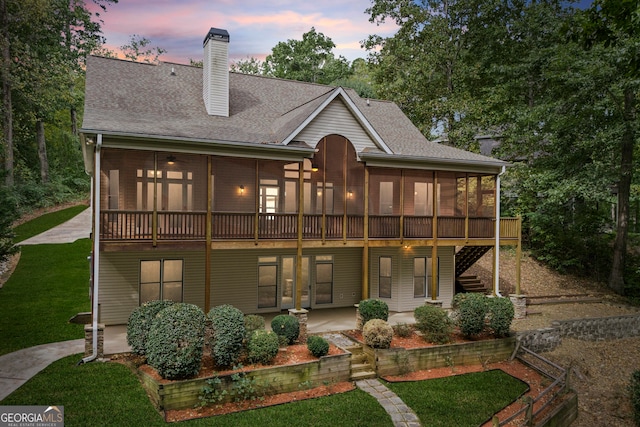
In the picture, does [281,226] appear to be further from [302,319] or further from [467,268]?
[467,268]

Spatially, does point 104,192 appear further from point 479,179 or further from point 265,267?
point 479,179

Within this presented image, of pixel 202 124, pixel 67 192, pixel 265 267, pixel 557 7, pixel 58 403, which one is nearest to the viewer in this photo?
pixel 58 403

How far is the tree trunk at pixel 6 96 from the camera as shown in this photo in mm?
28906

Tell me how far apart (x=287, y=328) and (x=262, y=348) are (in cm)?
181

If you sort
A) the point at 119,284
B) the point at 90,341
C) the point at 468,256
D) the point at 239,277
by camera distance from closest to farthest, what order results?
the point at 90,341, the point at 119,284, the point at 239,277, the point at 468,256

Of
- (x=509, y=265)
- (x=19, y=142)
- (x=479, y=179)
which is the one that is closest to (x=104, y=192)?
(x=479, y=179)

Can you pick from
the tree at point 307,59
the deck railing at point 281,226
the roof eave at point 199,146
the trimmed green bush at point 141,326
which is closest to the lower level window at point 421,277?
the deck railing at point 281,226

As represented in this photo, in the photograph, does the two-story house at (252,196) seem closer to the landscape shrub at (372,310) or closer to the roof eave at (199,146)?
the roof eave at (199,146)

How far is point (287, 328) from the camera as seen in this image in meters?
13.0

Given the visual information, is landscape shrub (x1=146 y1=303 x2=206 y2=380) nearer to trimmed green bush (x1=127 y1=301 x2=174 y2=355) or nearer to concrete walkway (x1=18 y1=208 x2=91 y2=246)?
trimmed green bush (x1=127 y1=301 x2=174 y2=355)

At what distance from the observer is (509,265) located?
25906 mm

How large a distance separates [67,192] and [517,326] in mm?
33302

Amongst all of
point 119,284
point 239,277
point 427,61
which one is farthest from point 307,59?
point 119,284

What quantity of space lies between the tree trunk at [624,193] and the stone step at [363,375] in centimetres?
1741
